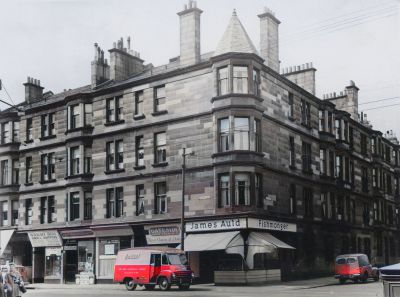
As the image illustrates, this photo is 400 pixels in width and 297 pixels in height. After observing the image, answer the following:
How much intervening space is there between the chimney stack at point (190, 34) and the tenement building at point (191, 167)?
7 centimetres

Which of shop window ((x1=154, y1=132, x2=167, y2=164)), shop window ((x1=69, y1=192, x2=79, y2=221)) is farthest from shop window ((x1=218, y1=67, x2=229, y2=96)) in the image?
shop window ((x1=69, y1=192, x2=79, y2=221))

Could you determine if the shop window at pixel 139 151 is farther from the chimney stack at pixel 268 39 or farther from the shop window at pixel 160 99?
the chimney stack at pixel 268 39

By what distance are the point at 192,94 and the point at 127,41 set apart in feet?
29.7

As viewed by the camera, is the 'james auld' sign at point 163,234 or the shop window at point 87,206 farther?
the shop window at point 87,206

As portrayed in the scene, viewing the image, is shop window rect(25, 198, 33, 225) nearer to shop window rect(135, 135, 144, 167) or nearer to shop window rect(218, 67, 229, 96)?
shop window rect(135, 135, 144, 167)

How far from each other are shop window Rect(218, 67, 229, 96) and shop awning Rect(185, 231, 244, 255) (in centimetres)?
801

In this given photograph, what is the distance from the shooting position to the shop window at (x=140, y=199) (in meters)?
37.0

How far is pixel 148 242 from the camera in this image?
3612 cm

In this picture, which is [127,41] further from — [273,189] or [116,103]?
[273,189]

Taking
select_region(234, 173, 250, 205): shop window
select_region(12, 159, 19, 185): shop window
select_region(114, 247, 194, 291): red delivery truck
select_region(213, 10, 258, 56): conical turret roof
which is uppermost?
select_region(213, 10, 258, 56): conical turret roof

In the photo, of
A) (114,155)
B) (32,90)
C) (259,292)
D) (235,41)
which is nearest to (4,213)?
(32,90)

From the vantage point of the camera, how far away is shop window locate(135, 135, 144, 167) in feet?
123

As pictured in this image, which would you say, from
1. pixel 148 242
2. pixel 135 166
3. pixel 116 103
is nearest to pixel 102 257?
pixel 148 242

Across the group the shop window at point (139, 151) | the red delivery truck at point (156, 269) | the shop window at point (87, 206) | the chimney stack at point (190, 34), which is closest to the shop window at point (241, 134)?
the chimney stack at point (190, 34)
